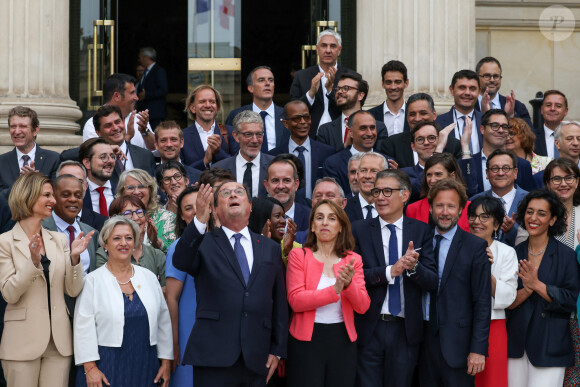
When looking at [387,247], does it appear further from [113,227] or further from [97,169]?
[97,169]

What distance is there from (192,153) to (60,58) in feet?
7.27

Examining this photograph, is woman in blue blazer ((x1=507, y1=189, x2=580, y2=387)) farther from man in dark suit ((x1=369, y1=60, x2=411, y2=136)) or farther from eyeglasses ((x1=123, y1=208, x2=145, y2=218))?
eyeglasses ((x1=123, y1=208, x2=145, y2=218))

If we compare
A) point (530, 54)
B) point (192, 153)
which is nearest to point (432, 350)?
point (192, 153)

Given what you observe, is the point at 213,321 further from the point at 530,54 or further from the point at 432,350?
the point at 530,54

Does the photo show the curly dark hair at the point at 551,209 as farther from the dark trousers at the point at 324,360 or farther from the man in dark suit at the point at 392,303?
the dark trousers at the point at 324,360

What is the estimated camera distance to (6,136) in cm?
1057

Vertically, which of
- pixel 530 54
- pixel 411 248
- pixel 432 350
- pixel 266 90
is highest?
pixel 530 54

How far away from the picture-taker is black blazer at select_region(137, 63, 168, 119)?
43.5 feet

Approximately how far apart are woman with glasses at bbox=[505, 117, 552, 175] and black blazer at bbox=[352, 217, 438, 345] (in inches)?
97.3

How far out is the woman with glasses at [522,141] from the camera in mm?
9656

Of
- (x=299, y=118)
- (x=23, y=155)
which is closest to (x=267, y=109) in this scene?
(x=299, y=118)

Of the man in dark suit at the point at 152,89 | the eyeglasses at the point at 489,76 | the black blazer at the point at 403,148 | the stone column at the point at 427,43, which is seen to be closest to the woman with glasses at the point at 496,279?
the black blazer at the point at 403,148

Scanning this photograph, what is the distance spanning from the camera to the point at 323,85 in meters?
10.7

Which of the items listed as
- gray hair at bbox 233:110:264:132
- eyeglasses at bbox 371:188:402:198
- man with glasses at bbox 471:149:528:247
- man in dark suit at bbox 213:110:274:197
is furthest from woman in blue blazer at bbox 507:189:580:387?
gray hair at bbox 233:110:264:132
